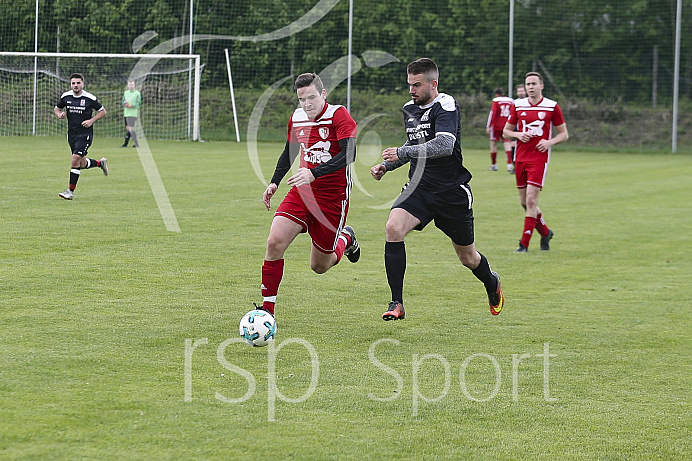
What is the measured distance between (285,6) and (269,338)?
32.9 metres

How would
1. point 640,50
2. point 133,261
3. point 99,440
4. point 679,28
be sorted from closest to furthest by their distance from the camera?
point 99,440, point 133,261, point 679,28, point 640,50

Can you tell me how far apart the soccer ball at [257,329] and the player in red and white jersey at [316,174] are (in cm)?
74

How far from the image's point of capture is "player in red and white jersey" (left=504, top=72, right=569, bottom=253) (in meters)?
11.8

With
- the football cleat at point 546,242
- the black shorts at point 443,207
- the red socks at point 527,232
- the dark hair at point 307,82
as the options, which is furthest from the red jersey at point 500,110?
the dark hair at point 307,82

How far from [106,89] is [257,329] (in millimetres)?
28220

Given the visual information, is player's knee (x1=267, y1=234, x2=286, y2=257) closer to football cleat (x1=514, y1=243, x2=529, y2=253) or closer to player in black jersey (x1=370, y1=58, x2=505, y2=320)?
player in black jersey (x1=370, y1=58, x2=505, y2=320)

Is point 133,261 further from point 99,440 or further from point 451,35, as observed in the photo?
point 451,35

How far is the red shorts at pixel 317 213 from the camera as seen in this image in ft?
23.5

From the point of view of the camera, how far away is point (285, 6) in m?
37.5

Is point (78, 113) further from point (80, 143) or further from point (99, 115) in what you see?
point (80, 143)

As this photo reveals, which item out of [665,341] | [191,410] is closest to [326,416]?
[191,410]

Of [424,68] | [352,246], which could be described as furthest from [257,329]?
[352,246]

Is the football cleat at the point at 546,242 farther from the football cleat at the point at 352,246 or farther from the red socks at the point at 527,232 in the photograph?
the football cleat at the point at 352,246

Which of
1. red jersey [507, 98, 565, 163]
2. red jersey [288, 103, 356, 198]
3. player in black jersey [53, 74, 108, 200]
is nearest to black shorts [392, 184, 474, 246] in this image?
red jersey [288, 103, 356, 198]
